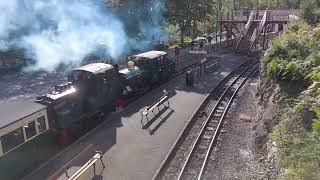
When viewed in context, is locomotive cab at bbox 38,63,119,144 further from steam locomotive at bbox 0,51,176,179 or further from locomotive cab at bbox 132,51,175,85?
locomotive cab at bbox 132,51,175,85

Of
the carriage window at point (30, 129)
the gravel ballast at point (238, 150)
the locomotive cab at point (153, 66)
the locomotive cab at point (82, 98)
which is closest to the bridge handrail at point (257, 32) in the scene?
the locomotive cab at point (153, 66)

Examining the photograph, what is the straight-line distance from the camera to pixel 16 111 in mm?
12727

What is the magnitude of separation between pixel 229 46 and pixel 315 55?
101 ft

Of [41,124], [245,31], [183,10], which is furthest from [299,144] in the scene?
[183,10]

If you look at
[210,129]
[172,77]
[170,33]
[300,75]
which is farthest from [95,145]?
[170,33]

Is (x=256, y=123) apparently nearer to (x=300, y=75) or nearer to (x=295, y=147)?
(x=300, y=75)

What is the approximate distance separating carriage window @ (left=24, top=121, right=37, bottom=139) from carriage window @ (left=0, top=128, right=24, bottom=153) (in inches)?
12.7

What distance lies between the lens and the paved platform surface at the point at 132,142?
13164 mm

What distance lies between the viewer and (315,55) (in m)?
15.0

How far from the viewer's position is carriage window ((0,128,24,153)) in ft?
38.1

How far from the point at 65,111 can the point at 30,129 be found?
2432mm

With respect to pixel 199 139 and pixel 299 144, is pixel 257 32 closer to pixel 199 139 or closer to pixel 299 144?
pixel 199 139

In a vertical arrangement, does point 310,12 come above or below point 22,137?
above

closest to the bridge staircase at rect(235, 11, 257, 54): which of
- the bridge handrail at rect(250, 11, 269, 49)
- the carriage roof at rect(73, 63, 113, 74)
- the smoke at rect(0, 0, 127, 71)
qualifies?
the bridge handrail at rect(250, 11, 269, 49)
